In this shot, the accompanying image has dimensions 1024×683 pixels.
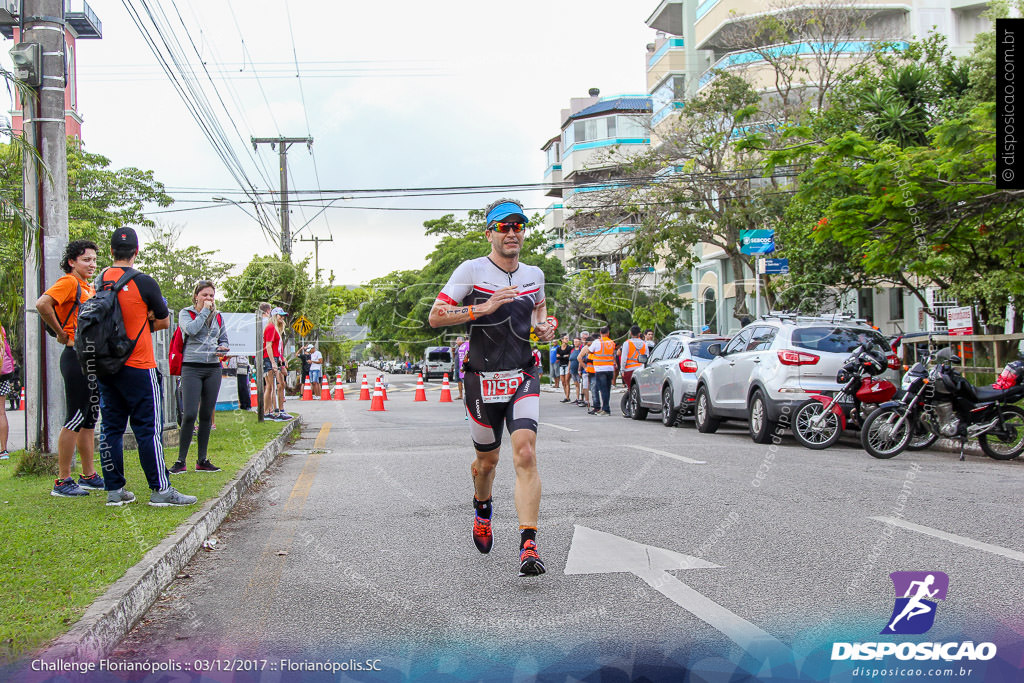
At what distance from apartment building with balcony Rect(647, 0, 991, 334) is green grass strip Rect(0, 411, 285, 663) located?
22946mm

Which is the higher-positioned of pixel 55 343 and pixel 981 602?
pixel 55 343

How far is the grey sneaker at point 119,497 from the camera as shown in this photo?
24.1ft

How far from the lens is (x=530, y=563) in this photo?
519cm

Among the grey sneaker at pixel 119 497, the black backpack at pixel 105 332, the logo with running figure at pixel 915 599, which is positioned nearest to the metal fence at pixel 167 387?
the grey sneaker at pixel 119 497

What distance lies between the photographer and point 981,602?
4695mm

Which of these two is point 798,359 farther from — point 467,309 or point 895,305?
point 895,305

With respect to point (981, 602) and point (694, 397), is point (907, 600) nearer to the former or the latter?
point (981, 602)

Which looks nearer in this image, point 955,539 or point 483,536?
point 483,536

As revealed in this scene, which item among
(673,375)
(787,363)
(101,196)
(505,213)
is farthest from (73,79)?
(505,213)

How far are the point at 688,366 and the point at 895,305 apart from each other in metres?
21.0

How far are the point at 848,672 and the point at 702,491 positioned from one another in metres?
4.57

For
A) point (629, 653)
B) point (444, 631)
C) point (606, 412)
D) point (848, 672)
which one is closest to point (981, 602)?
point (848, 672)

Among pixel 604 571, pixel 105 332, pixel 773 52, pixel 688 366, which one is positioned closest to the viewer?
pixel 604 571

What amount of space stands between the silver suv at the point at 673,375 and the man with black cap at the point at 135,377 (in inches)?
421
